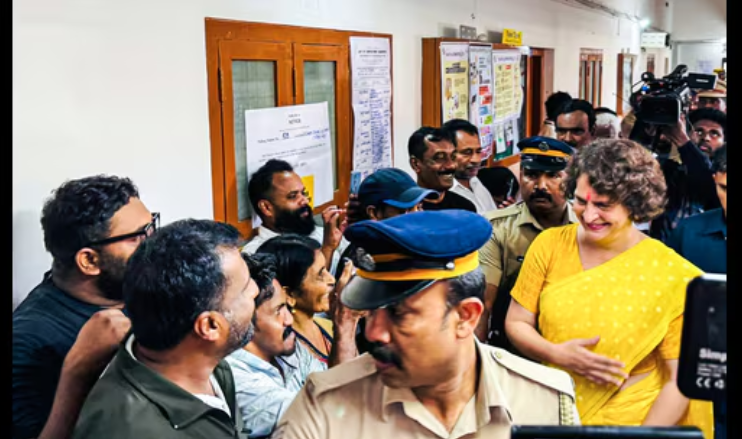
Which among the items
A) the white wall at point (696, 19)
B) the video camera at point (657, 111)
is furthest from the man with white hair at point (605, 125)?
the white wall at point (696, 19)

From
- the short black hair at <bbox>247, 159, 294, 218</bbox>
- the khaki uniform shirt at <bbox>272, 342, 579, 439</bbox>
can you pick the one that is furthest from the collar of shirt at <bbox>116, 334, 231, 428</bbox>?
the short black hair at <bbox>247, 159, 294, 218</bbox>

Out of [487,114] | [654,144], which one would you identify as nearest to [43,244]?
[654,144]

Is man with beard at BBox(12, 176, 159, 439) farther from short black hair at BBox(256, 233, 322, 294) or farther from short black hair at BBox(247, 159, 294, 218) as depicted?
short black hair at BBox(247, 159, 294, 218)

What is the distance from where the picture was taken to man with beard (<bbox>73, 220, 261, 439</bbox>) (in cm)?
112

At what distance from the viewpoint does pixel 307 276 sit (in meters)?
1.77

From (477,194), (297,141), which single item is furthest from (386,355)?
(477,194)

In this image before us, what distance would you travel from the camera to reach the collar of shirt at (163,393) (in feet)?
3.73

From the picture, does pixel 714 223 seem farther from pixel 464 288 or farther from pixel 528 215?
pixel 464 288

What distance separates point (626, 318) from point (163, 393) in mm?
883

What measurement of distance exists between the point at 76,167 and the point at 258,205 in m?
0.75

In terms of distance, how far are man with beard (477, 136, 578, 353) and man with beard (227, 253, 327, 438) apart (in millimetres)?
569

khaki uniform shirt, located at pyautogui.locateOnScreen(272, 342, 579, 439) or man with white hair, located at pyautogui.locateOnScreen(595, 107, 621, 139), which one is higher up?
man with white hair, located at pyautogui.locateOnScreen(595, 107, 621, 139)

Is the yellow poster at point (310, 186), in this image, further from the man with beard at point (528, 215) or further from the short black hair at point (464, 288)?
the short black hair at point (464, 288)

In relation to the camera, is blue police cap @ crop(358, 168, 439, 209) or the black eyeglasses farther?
blue police cap @ crop(358, 168, 439, 209)
